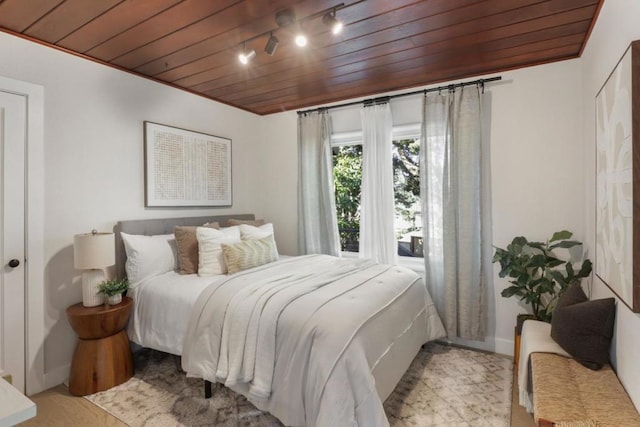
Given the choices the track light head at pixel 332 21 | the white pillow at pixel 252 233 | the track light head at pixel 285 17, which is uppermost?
the track light head at pixel 285 17

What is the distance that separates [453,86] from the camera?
3.01m

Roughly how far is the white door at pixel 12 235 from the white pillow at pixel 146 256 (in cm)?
64

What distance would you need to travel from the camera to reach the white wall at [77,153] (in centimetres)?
241

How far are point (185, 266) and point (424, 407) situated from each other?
6.73 feet

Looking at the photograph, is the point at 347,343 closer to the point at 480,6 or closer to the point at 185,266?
the point at 185,266

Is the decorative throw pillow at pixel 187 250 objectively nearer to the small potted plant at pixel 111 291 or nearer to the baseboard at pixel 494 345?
the small potted plant at pixel 111 291

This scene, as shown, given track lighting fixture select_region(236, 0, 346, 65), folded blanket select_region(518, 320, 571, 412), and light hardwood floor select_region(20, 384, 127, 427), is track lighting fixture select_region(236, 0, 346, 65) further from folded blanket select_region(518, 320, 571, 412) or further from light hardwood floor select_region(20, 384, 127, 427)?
light hardwood floor select_region(20, 384, 127, 427)

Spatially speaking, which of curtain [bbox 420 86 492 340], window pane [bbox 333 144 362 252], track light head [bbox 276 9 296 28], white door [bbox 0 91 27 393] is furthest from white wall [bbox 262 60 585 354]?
white door [bbox 0 91 27 393]

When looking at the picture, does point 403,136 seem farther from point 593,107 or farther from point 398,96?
point 593,107

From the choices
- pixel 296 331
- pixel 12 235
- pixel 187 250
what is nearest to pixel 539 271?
pixel 296 331

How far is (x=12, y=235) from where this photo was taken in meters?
2.25

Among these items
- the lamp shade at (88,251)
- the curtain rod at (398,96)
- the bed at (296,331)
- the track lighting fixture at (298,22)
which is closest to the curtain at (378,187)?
the curtain rod at (398,96)

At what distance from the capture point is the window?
351cm

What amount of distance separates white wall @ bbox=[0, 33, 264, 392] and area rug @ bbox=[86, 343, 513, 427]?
0.68 meters
